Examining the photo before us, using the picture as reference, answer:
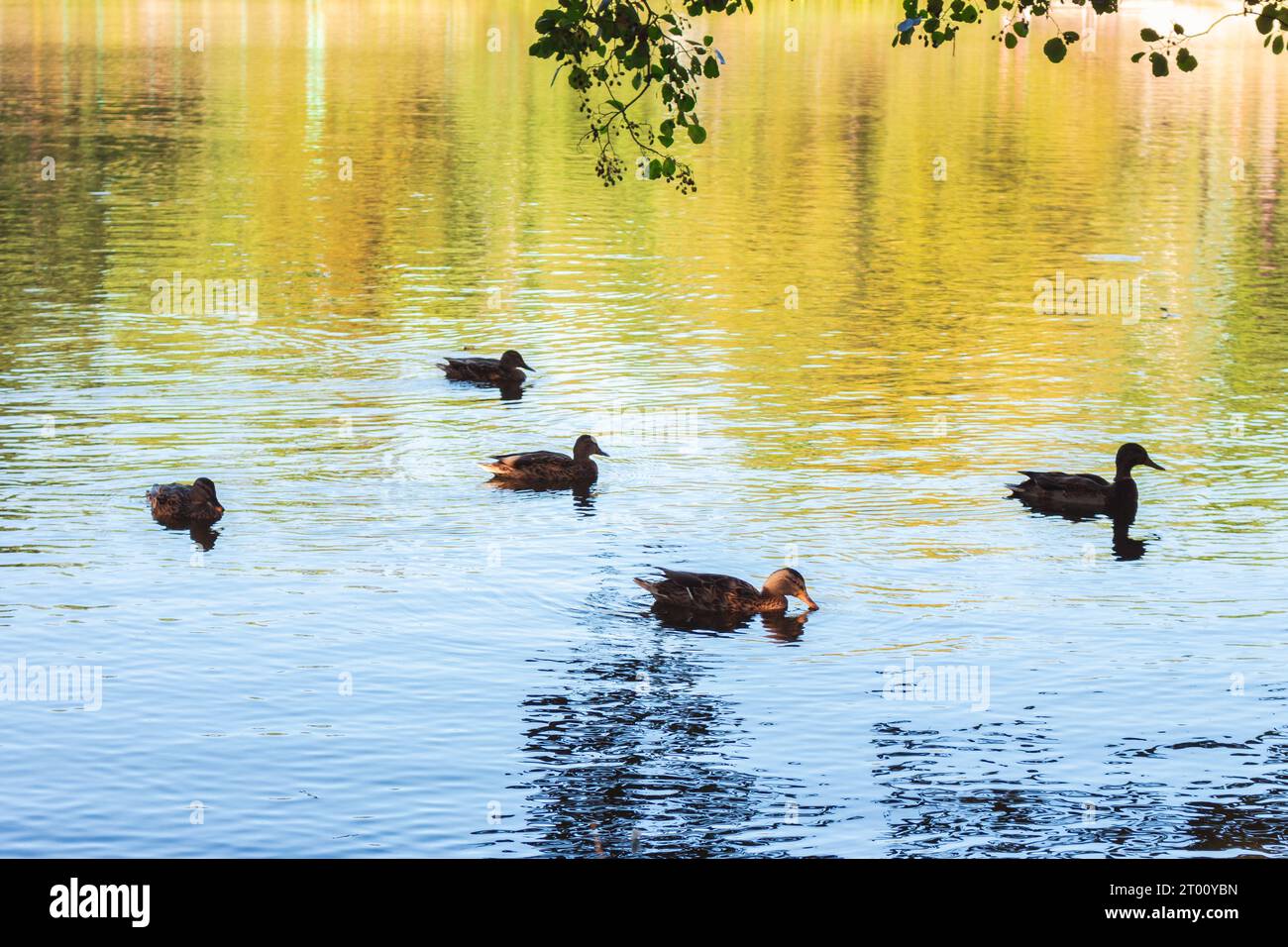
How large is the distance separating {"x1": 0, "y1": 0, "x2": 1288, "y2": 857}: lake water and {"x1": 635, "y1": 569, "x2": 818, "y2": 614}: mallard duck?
0.39 meters

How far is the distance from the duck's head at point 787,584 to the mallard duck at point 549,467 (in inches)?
274

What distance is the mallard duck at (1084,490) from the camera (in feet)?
93.1

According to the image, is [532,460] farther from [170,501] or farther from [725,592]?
[725,592]

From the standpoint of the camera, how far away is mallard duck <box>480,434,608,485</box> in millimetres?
29516

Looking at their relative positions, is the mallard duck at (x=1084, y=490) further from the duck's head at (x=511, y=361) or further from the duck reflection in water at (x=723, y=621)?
the duck's head at (x=511, y=361)

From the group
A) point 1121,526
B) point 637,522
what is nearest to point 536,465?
point 637,522

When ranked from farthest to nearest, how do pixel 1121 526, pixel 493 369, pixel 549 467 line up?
pixel 493 369 → pixel 549 467 → pixel 1121 526

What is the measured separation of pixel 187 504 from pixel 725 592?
27.1ft

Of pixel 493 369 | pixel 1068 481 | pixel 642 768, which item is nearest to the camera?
pixel 642 768

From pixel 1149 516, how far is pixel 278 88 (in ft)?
288

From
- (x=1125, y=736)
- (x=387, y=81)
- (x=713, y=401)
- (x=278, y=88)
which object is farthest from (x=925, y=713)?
(x=387, y=81)

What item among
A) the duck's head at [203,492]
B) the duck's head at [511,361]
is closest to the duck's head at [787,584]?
the duck's head at [203,492]

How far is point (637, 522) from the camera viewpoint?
27.7 m
